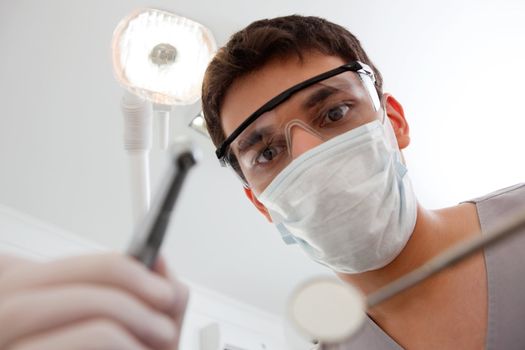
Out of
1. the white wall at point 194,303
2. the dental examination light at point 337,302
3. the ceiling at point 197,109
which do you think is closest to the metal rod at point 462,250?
the dental examination light at point 337,302

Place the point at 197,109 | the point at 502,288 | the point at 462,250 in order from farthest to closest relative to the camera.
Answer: the point at 197,109 < the point at 502,288 < the point at 462,250

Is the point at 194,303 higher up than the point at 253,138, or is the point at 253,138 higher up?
the point at 253,138

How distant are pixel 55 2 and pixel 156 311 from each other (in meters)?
1.31

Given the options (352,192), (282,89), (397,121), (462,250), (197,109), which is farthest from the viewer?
(197,109)

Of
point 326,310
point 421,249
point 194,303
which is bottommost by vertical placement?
point 194,303

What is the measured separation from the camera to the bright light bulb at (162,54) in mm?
1071

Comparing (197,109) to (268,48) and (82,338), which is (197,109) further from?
(82,338)

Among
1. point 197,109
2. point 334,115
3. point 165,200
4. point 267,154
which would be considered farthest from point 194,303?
point 165,200

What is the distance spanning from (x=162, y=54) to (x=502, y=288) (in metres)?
0.84

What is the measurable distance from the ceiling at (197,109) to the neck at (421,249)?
Answer: 32.8 inches

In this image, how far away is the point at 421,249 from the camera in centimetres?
96

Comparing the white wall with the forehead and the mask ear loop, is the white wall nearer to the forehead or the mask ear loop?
the forehead

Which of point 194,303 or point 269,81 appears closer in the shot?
point 269,81

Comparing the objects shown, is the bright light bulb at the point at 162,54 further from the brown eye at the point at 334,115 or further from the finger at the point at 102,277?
the finger at the point at 102,277
